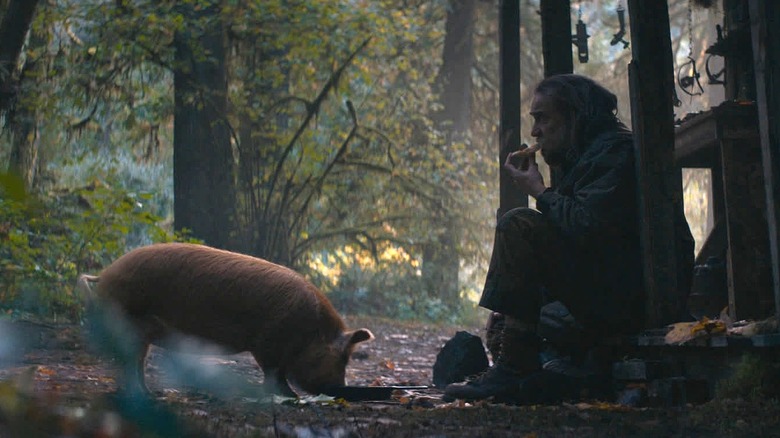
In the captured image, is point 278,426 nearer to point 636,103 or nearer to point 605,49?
point 636,103

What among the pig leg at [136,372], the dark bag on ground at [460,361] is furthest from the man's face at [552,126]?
the pig leg at [136,372]

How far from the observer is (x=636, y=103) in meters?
5.60

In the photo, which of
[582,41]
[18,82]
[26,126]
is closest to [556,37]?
[582,41]

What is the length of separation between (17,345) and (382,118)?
11.4 meters

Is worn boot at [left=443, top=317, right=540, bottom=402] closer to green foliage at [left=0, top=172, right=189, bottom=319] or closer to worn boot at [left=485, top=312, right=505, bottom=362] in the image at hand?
worn boot at [left=485, top=312, right=505, bottom=362]

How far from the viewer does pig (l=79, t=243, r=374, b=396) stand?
6398 mm

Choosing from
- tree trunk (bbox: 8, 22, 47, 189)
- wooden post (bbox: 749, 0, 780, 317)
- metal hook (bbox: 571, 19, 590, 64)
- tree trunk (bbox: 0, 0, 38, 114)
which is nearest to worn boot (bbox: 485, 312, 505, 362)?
wooden post (bbox: 749, 0, 780, 317)

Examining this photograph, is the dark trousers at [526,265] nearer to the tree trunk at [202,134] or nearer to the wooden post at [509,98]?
the wooden post at [509,98]

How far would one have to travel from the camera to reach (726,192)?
628cm

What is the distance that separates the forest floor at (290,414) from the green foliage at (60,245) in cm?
286

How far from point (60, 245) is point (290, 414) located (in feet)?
25.3

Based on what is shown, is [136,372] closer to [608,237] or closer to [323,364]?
[323,364]

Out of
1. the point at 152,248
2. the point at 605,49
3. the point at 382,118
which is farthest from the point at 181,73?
the point at 605,49

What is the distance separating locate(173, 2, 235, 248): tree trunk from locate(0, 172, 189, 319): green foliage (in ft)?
4.68
